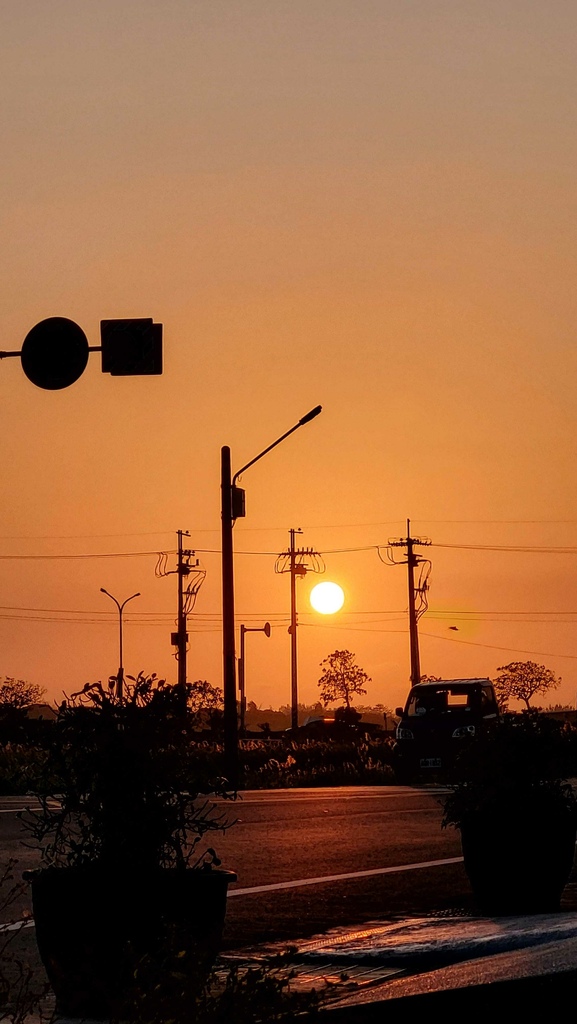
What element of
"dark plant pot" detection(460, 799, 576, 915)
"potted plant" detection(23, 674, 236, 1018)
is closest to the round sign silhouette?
"dark plant pot" detection(460, 799, 576, 915)

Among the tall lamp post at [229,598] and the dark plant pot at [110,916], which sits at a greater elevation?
the tall lamp post at [229,598]

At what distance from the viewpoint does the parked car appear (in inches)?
1195

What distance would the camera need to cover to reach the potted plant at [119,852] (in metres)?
6.41

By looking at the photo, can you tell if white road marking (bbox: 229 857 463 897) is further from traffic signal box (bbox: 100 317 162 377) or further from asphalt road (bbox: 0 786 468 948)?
traffic signal box (bbox: 100 317 162 377)

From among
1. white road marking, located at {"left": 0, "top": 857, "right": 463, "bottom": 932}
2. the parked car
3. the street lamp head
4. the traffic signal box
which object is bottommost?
white road marking, located at {"left": 0, "top": 857, "right": 463, "bottom": 932}

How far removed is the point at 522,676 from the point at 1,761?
12789 cm

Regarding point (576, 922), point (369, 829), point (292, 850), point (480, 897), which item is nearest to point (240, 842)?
point (292, 850)

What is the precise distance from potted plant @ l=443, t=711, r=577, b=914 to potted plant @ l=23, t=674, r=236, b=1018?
3617 mm

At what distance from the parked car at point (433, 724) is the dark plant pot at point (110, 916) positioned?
23478mm

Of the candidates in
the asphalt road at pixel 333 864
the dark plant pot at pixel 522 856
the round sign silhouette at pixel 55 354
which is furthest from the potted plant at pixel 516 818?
the round sign silhouette at pixel 55 354

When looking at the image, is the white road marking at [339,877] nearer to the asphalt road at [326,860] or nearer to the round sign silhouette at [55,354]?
the asphalt road at [326,860]

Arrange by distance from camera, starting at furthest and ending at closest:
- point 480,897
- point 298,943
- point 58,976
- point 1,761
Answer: point 1,761
point 480,897
point 298,943
point 58,976

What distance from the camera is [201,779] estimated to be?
22.7ft

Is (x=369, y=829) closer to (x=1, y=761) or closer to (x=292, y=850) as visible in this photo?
(x=292, y=850)
